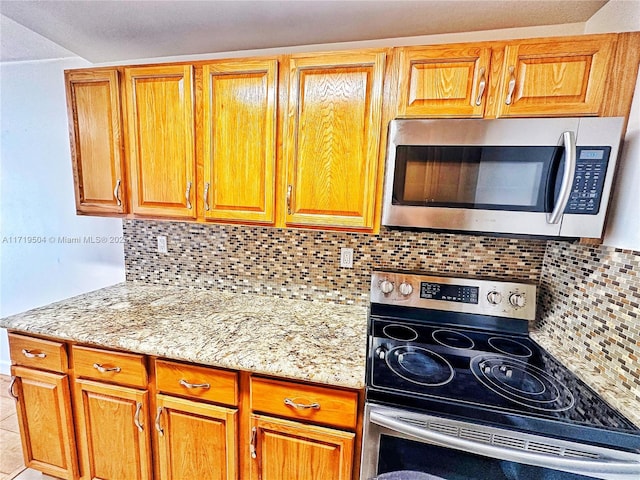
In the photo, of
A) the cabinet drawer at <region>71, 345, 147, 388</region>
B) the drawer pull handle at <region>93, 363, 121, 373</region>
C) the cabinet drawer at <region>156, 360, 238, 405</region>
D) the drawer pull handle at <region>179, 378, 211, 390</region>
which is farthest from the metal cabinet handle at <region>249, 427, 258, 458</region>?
the drawer pull handle at <region>93, 363, 121, 373</region>

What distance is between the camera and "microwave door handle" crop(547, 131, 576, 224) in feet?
3.21

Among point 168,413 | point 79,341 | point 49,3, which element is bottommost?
point 168,413

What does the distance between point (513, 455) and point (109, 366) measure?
1.55 meters

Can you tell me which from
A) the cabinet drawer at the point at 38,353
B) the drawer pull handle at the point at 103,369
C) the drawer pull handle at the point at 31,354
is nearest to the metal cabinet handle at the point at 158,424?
the drawer pull handle at the point at 103,369

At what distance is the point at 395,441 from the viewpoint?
953 millimetres

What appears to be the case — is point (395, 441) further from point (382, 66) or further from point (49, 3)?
point (49, 3)

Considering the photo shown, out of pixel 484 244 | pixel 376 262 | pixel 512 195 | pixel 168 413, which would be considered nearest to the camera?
pixel 512 195

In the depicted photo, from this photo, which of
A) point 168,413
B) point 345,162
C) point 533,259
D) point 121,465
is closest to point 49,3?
point 345,162

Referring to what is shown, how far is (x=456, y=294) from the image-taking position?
4.73ft

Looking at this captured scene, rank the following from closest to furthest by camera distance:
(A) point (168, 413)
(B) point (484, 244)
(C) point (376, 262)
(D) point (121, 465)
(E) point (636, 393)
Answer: (E) point (636, 393), (A) point (168, 413), (D) point (121, 465), (B) point (484, 244), (C) point (376, 262)

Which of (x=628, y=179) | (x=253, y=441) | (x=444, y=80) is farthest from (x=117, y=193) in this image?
(x=628, y=179)

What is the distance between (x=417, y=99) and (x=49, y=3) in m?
1.65

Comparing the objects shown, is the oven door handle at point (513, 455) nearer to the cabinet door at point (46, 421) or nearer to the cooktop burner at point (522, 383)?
the cooktop burner at point (522, 383)

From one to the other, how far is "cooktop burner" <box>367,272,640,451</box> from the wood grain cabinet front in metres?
0.78
